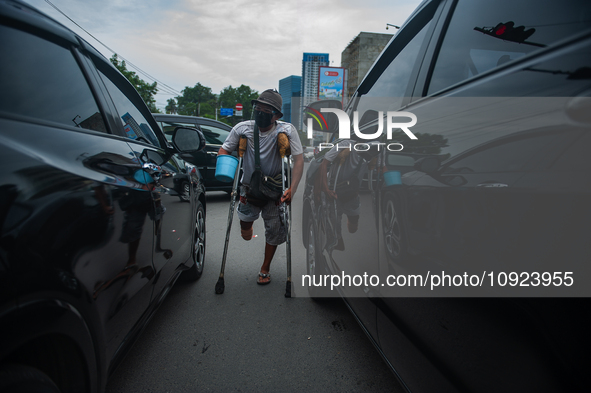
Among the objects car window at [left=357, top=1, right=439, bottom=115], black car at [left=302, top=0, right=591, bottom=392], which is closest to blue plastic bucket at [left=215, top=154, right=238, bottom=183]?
car window at [left=357, top=1, right=439, bottom=115]

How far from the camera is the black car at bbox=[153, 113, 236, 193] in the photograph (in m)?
7.62

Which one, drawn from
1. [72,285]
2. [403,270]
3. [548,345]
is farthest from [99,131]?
[548,345]

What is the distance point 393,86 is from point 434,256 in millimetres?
1351

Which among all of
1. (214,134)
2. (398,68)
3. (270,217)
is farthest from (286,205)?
(214,134)

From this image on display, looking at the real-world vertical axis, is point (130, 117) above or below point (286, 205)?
above

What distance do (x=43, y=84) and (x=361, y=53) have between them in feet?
279

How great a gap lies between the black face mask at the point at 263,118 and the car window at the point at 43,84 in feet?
5.10

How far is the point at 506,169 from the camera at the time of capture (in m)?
0.87

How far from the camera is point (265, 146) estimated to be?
331 cm

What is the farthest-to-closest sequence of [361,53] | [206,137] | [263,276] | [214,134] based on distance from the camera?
[361,53], [214,134], [206,137], [263,276]

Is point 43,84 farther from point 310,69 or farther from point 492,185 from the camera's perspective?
point 310,69

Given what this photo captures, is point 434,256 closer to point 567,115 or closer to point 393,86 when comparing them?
point 567,115

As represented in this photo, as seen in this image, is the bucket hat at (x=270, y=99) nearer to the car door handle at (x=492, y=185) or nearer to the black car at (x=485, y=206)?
the black car at (x=485, y=206)

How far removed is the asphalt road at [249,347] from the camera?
202 cm
